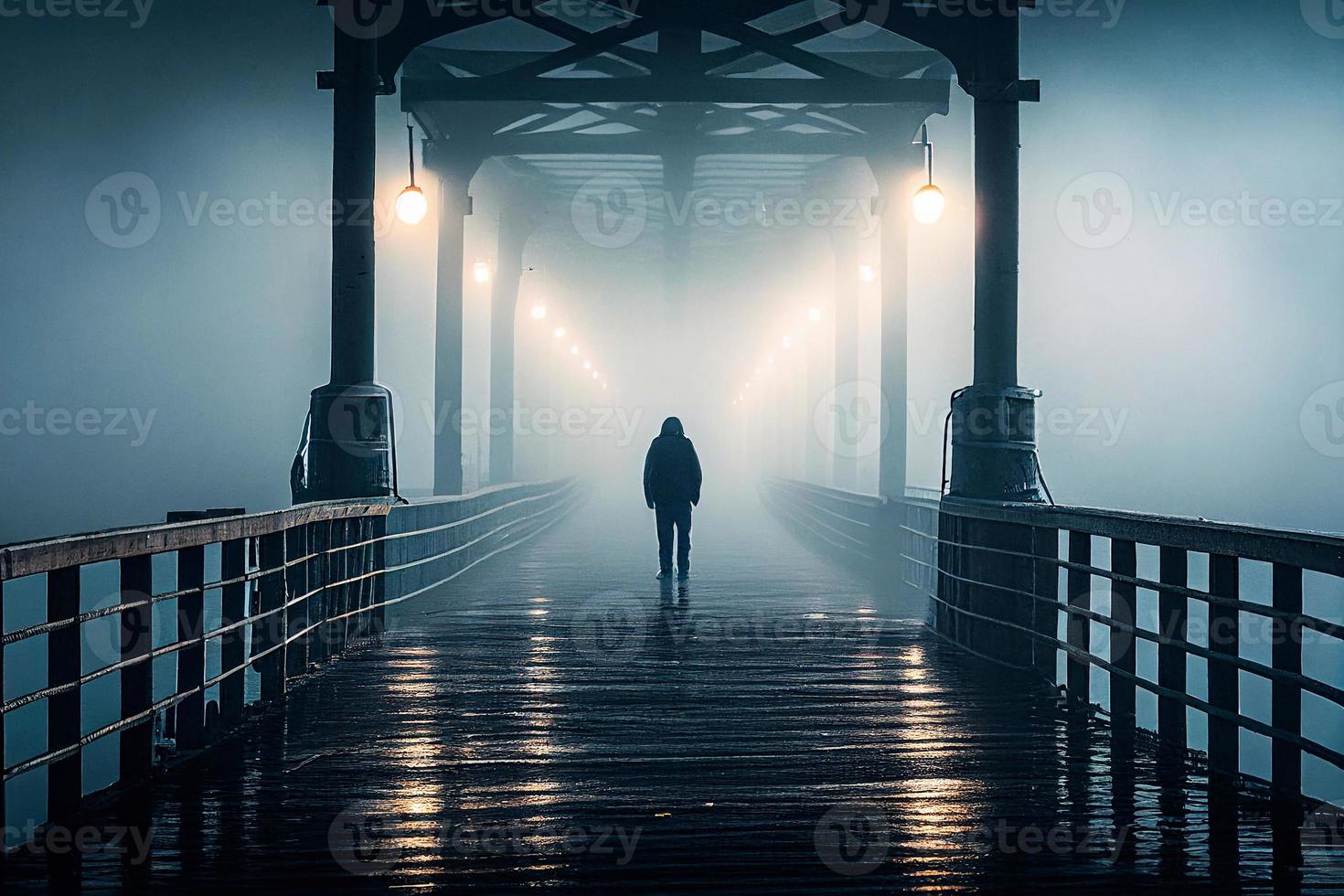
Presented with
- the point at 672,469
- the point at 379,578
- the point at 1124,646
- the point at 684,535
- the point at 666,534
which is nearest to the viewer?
the point at 1124,646

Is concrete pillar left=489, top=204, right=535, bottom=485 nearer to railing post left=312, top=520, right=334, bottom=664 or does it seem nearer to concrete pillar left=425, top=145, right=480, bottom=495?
concrete pillar left=425, top=145, right=480, bottom=495

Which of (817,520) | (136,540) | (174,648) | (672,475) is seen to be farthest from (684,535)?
(136,540)

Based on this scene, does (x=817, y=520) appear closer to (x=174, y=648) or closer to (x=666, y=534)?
(x=666, y=534)

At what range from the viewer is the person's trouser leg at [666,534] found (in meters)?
15.0

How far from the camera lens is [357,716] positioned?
6711 millimetres

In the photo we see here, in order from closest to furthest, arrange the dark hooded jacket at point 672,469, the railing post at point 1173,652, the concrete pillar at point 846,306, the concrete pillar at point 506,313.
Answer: the railing post at point 1173,652
the dark hooded jacket at point 672,469
the concrete pillar at point 506,313
the concrete pillar at point 846,306

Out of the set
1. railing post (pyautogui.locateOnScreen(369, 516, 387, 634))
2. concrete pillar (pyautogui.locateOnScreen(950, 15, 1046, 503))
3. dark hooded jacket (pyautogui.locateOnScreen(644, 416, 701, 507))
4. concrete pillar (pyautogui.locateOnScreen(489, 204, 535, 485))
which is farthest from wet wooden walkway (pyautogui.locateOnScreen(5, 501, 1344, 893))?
concrete pillar (pyautogui.locateOnScreen(489, 204, 535, 485))

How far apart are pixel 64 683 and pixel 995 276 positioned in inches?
288

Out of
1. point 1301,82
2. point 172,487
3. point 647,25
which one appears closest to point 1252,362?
point 1301,82

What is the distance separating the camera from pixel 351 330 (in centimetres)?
1033

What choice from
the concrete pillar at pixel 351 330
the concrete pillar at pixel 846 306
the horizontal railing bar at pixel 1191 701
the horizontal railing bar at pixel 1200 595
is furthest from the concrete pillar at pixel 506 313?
the horizontal railing bar at pixel 1200 595

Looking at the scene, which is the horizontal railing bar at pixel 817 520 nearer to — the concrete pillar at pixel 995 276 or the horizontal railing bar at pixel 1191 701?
the concrete pillar at pixel 995 276

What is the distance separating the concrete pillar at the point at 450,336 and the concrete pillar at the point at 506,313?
23.9ft

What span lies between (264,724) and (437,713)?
0.86 meters
